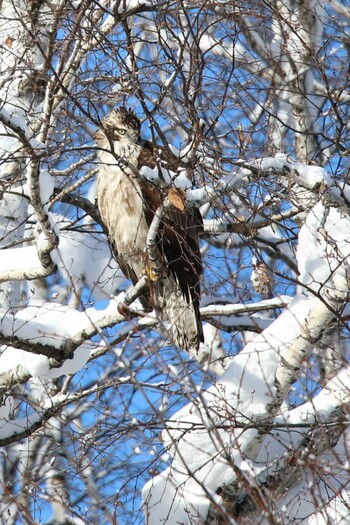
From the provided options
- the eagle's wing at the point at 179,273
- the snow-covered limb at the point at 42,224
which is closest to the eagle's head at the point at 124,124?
the eagle's wing at the point at 179,273

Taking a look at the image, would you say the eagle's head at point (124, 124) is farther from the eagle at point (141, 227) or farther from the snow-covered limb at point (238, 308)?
the snow-covered limb at point (238, 308)

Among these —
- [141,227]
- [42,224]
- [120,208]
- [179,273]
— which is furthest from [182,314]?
[42,224]

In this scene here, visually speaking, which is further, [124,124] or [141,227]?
[141,227]

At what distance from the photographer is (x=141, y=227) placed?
6383 mm

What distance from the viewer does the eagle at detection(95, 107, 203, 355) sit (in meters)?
5.77

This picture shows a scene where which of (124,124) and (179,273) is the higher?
(124,124)

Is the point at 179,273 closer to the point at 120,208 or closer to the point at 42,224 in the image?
the point at 120,208

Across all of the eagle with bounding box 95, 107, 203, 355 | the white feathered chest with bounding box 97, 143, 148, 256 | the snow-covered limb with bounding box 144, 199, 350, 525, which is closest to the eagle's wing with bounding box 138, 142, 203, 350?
the eagle with bounding box 95, 107, 203, 355

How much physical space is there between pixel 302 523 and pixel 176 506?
0.67 metres

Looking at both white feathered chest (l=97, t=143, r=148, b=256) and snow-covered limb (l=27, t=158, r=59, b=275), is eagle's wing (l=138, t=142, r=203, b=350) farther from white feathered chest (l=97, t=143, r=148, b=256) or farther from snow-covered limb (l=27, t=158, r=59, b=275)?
snow-covered limb (l=27, t=158, r=59, b=275)

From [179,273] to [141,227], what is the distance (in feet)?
1.43

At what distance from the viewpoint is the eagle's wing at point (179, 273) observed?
18.2 ft

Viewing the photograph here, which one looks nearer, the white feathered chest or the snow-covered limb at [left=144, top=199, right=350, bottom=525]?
the snow-covered limb at [left=144, top=199, right=350, bottom=525]

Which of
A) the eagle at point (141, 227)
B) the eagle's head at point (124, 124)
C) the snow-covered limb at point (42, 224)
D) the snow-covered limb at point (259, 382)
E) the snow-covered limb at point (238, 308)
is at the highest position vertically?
the eagle's head at point (124, 124)
